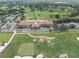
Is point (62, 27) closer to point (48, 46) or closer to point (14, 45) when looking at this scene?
point (48, 46)

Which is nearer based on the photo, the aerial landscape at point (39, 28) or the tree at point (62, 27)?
the aerial landscape at point (39, 28)

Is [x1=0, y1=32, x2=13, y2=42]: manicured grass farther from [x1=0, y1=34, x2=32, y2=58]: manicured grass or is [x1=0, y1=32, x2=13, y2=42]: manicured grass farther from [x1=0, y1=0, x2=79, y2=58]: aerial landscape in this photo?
[x1=0, y1=34, x2=32, y2=58]: manicured grass

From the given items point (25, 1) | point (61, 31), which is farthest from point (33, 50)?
point (25, 1)

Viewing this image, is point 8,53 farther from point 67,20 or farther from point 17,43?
point 67,20

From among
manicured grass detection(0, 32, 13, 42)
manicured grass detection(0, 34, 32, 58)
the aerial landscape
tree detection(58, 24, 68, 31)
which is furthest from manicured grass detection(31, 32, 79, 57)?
manicured grass detection(0, 32, 13, 42)

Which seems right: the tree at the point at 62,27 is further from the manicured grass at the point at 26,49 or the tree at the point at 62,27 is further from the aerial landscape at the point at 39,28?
the manicured grass at the point at 26,49

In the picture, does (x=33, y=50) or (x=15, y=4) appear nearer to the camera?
(x=33, y=50)

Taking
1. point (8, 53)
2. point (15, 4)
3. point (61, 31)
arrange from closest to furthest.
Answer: point (8, 53), point (61, 31), point (15, 4)

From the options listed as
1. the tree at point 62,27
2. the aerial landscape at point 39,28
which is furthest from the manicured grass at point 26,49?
the tree at point 62,27
